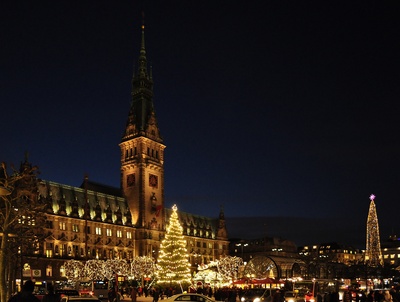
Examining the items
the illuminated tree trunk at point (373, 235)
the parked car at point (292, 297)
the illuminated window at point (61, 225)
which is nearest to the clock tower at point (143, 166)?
the illuminated window at point (61, 225)

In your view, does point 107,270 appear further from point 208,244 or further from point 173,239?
point 208,244

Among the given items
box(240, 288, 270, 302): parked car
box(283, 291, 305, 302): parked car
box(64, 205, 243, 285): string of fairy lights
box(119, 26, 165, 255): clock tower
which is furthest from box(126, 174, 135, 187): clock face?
box(240, 288, 270, 302): parked car

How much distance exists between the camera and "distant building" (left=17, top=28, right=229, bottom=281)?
11362 centimetres

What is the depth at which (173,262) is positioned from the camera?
7944 centimetres

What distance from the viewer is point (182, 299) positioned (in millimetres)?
39531

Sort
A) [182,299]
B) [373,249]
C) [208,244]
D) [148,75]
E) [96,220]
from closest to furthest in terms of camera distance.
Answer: [182,299], [373,249], [96,220], [148,75], [208,244]

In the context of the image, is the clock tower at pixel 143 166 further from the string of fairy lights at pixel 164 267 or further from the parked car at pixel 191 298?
the parked car at pixel 191 298

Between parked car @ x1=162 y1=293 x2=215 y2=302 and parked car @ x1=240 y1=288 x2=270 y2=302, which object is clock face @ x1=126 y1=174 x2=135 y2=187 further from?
parked car @ x1=162 y1=293 x2=215 y2=302

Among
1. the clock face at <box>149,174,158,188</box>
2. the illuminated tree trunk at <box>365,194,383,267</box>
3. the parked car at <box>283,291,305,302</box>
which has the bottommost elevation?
the parked car at <box>283,291,305,302</box>

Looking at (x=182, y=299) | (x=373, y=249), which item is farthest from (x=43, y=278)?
(x=182, y=299)

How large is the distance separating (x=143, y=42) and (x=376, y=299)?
401 feet

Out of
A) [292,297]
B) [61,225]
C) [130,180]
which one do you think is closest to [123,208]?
[130,180]

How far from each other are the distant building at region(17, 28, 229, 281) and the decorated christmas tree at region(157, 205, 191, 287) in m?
35.8

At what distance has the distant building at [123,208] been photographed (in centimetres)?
11362
